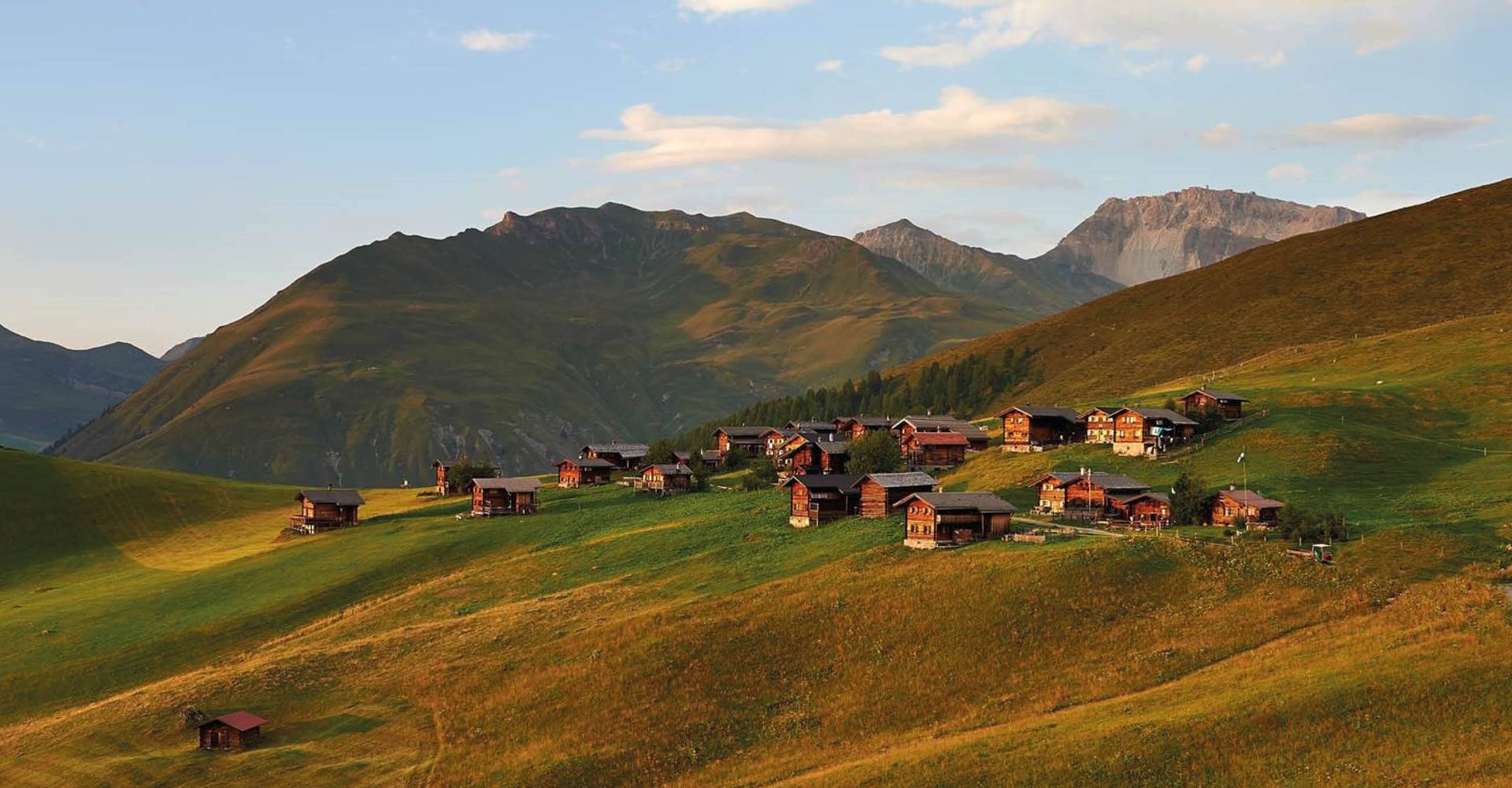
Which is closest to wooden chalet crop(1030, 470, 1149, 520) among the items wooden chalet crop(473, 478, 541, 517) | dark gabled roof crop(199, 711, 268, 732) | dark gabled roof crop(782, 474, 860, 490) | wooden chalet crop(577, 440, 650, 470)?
dark gabled roof crop(782, 474, 860, 490)

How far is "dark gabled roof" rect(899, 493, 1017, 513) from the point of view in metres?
96.0

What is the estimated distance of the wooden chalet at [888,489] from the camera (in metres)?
113

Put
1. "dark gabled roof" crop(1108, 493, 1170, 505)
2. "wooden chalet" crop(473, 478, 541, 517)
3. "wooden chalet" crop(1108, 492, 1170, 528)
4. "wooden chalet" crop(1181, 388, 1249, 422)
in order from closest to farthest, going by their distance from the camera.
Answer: "wooden chalet" crop(1108, 492, 1170, 528)
"dark gabled roof" crop(1108, 493, 1170, 505)
"wooden chalet" crop(1181, 388, 1249, 422)
"wooden chalet" crop(473, 478, 541, 517)

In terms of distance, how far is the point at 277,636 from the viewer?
101625 mm

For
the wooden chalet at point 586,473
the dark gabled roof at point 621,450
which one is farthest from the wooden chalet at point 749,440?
the wooden chalet at point 586,473

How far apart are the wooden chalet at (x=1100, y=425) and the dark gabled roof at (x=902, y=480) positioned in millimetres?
33916

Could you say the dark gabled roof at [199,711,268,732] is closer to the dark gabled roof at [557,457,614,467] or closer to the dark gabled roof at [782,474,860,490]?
the dark gabled roof at [782,474,860,490]

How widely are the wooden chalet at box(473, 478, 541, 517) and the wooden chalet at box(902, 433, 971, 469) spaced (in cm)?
4831

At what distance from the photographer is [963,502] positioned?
97.1 meters

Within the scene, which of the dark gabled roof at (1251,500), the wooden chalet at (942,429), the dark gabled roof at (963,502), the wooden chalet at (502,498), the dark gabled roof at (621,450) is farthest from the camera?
the dark gabled roof at (621,450)

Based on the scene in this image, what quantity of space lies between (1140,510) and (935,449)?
47.4 metres

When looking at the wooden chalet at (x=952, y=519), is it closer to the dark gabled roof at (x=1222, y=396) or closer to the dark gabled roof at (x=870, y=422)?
the dark gabled roof at (x=1222, y=396)

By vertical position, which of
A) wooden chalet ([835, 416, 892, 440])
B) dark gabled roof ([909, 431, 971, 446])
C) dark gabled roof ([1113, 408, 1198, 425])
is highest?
dark gabled roof ([1113, 408, 1198, 425])

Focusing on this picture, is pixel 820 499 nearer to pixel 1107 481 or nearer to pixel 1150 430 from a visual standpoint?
pixel 1107 481
